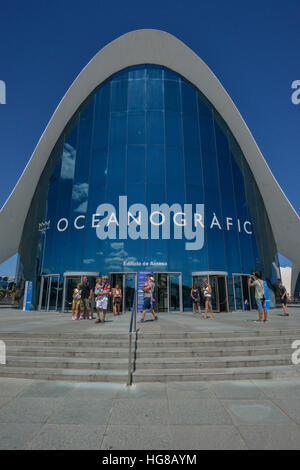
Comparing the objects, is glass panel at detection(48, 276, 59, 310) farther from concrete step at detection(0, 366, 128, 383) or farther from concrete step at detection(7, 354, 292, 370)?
concrete step at detection(0, 366, 128, 383)

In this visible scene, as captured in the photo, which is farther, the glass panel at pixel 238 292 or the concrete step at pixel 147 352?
the glass panel at pixel 238 292

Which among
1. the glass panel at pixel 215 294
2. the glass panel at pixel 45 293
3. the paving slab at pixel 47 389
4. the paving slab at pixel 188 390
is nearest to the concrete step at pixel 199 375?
the paving slab at pixel 188 390

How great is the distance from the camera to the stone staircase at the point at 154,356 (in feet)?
15.7

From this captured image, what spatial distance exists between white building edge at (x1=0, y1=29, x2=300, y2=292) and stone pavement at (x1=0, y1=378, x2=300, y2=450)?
20.6m

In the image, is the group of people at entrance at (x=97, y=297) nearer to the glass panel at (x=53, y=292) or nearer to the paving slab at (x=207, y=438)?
the glass panel at (x=53, y=292)

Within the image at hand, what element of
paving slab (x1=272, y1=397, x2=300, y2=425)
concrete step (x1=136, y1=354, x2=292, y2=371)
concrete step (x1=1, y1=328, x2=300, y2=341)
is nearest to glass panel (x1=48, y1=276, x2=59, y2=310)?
concrete step (x1=1, y1=328, x2=300, y2=341)

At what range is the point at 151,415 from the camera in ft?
10.9

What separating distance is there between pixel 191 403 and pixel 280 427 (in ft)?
3.86

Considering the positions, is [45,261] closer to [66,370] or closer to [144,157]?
[144,157]

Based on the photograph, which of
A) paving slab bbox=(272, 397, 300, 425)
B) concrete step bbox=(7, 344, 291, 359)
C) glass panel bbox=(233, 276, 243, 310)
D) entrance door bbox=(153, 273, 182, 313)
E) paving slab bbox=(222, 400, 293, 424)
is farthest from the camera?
glass panel bbox=(233, 276, 243, 310)

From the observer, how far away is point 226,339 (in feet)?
20.4

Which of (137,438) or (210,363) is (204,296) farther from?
(137,438)

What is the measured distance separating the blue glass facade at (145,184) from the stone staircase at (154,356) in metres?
9.83

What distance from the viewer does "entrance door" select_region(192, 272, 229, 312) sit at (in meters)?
16.4
